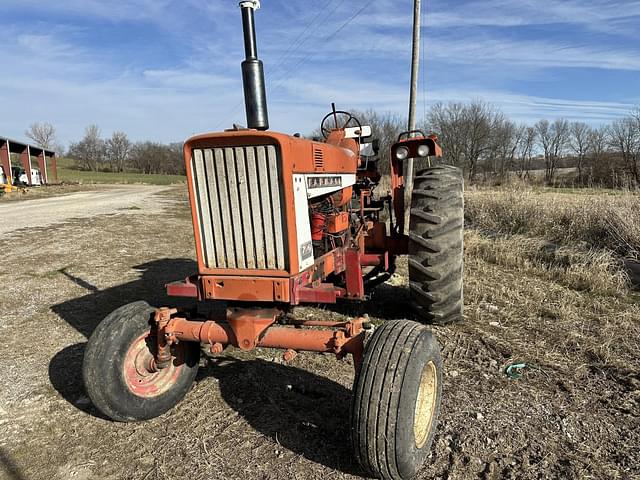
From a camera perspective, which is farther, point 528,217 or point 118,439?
point 528,217

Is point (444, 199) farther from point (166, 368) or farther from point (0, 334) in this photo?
point (0, 334)

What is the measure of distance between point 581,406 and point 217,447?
94.8 inches

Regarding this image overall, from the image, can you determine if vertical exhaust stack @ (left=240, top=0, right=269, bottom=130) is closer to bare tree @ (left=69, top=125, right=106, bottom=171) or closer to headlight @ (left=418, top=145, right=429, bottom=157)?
headlight @ (left=418, top=145, right=429, bottom=157)

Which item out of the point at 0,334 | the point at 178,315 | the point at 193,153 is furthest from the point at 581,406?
the point at 0,334

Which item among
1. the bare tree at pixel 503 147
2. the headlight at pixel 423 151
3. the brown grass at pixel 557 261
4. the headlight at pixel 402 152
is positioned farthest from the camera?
the bare tree at pixel 503 147

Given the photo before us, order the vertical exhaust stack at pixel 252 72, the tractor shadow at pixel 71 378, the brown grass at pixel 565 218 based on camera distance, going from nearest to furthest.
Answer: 1. the vertical exhaust stack at pixel 252 72
2. the tractor shadow at pixel 71 378
3. the brown grass at pixel 565 218

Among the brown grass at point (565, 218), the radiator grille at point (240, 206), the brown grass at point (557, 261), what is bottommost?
the brown grass at point (557, 261)

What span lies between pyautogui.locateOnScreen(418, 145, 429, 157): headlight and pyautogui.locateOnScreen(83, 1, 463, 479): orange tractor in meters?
1.58

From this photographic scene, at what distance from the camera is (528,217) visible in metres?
9.67

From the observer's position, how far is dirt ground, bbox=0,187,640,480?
102 inches

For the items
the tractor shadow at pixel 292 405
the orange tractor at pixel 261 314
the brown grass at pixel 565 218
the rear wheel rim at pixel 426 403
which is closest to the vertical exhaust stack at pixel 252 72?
the orange tractor at pixel 261 314

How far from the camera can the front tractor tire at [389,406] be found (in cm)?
223

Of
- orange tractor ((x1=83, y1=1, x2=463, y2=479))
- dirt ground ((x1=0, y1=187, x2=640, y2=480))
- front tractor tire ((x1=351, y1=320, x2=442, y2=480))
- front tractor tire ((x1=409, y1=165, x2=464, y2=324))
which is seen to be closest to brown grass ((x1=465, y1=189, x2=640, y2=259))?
dirt ground ((x1=0, y1=187, x2=640, y2=480))

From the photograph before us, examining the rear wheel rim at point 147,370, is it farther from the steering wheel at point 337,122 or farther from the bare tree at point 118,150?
the bare tree at point 118,150
